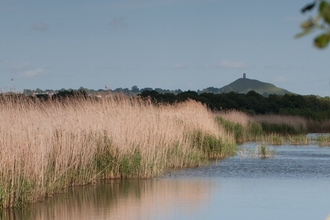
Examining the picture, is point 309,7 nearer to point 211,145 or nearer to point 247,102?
point 211,145

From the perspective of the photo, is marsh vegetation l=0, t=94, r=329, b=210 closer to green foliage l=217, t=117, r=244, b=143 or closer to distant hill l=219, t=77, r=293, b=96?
green foliage l=217, t=117, r=244, b=143

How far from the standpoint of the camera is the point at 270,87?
140000 mm

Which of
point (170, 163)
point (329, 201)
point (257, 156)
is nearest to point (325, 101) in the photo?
point (257, 156)

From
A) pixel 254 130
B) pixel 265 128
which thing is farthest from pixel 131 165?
pixel 265 128

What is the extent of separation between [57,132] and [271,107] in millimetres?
44714

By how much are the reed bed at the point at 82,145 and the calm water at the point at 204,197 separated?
383 mm

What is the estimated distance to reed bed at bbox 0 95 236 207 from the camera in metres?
9.61

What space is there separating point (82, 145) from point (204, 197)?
2.97 metres

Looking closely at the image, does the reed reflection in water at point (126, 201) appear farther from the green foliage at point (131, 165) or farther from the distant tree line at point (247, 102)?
the distant tree line at point (247, 102)

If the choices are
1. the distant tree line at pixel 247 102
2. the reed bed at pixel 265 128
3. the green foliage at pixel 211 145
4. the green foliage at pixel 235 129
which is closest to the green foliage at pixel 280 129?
the reed bed at pixel 265 128

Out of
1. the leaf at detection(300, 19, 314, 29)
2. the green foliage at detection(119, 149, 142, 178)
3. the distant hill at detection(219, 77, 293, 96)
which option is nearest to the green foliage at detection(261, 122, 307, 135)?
the green foliage at detection(119, 149, 142, 178)

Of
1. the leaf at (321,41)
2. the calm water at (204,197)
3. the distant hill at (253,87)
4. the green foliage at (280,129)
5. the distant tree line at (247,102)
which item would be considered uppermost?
the distant hill at (253,87)

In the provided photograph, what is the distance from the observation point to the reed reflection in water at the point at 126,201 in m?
9.50

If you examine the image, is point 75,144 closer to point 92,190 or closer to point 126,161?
point 92,190
